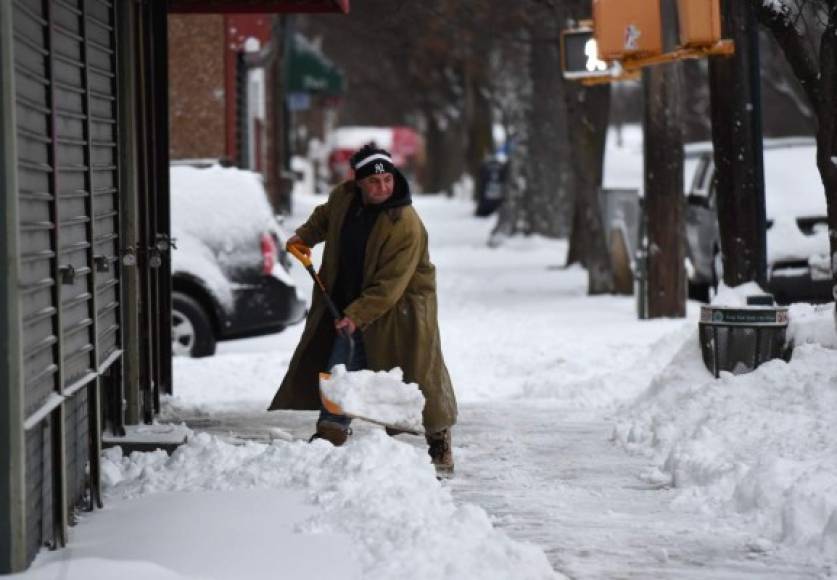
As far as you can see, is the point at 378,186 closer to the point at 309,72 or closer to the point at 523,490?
the point at 523,490

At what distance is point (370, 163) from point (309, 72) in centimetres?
3291

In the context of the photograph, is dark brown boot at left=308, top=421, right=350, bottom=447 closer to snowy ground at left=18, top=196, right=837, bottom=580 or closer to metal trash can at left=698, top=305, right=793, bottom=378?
snowy ground at left=18, top=196, right=837, bottom=580

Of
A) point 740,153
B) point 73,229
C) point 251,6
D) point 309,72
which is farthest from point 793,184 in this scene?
point 309,72

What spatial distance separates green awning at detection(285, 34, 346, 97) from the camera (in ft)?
134

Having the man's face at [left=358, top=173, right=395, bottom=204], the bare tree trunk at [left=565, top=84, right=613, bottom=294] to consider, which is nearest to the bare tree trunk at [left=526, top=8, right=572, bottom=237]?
the bare tree trunk at [left=565, top=84, right=613, bottom=294]

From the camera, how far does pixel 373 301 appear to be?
27.7 feet

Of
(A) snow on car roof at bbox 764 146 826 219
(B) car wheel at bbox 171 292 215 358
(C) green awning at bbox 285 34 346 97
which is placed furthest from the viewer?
(C) green awning at bbox 285 34 346 97

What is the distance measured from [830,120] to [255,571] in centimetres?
507

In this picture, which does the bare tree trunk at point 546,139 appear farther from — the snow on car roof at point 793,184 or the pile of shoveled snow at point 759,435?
the pile of shoveled snow at point 759,435

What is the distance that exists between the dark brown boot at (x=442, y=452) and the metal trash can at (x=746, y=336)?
2251 mm

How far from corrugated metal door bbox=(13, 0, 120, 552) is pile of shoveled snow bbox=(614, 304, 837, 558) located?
278 cm

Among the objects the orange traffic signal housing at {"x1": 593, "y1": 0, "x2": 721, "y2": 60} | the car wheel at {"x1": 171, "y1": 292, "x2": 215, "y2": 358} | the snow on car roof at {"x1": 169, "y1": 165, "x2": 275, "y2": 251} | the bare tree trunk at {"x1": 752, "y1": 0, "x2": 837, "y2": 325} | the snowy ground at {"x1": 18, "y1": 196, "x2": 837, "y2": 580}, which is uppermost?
the orange traffic signal housing at {"x1": 593, "y1": 0, "x2": 721, "y2": 60}

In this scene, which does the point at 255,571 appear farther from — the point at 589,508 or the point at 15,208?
the point at 589,508

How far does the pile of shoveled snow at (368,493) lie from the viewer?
6.32 meters
